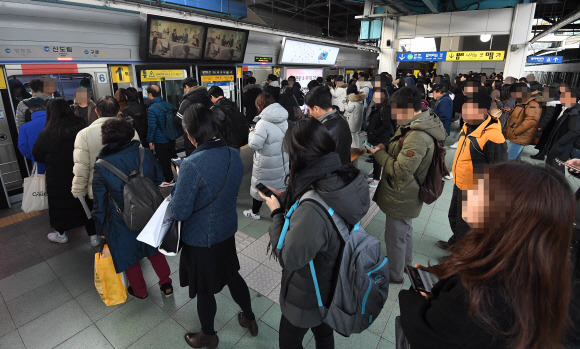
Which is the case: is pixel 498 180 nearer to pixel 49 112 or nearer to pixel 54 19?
pixel 49 112

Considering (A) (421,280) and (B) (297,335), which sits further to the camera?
(B) (297,335)

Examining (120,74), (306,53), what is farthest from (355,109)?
(306,53)

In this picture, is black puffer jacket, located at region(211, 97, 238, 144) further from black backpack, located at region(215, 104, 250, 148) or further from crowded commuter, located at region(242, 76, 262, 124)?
crowded commuter, located at region(242, 76, 262, 124)

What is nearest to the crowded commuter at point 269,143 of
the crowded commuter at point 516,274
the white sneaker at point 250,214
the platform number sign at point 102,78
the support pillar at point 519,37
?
the white sneaker at point 250,214

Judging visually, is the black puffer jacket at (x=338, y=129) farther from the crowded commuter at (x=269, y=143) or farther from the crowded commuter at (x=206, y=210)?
the crowded commuter at (x=206, y=210)

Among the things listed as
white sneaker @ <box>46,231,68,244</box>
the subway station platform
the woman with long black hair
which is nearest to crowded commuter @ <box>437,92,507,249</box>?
the subway station platform

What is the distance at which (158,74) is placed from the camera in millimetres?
5957

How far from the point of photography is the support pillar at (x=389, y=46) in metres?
13.2

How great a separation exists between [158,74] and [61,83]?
67.0 inches

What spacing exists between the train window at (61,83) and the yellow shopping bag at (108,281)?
120 inches

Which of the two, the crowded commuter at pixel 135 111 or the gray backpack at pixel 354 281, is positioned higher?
the crowded commuter at pixel 135 111

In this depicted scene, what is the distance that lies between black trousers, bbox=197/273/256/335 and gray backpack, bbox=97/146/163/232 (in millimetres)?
715

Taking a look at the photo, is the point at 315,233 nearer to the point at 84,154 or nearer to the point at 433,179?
the point at 433,179

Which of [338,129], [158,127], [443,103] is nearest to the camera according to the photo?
[338,129]
